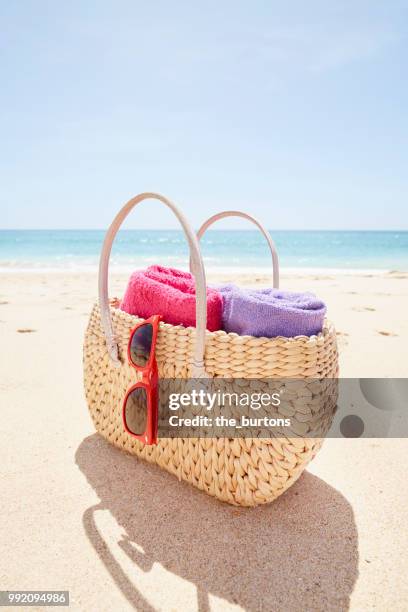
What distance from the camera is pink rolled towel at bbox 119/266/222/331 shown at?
3.81 feet

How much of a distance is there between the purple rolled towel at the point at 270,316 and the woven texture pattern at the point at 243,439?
57 mm

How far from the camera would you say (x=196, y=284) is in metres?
0.98

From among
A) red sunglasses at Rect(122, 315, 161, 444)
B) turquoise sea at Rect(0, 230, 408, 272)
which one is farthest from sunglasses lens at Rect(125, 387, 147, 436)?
turquoise sea at Rect(0, 230, 408, 272)

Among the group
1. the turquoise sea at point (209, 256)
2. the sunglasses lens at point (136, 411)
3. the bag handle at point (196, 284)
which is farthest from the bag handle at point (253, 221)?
the turquoise sea at point (209, 256)

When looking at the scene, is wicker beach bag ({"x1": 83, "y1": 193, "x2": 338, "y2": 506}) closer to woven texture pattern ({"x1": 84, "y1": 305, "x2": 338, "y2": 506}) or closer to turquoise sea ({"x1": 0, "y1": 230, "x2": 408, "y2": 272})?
woven texture pattern ({"x1": 84, "y1": 305, "x2": 338, "y2": 506})

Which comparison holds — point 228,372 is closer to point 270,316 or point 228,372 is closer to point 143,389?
A: point 270,316

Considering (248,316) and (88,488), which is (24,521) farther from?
(248,316)

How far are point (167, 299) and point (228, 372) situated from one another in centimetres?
29

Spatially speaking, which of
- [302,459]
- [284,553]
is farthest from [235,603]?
[302,459]

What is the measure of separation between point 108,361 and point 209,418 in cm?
42

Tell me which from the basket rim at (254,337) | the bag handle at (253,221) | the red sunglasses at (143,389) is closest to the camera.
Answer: the basket rim at (254,337)

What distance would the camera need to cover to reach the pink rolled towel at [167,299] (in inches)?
45.8

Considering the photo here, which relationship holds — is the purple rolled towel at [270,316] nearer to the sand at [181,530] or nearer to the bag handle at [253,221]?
the bag handle at [253,221]

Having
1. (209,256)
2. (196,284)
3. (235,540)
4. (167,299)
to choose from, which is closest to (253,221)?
(167,299)
